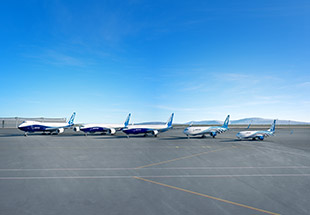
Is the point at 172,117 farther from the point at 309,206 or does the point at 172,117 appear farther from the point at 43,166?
the point at 309,206

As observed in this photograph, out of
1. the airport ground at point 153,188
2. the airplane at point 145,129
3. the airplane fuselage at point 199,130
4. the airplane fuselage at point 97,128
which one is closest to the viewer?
the airport ground at point 153,188

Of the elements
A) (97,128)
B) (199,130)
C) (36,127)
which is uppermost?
(199,130)

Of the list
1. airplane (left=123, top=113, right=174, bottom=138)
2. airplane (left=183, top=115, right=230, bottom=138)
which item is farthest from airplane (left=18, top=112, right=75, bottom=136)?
airplane (left=183, top=115, right=230, bottom=138)

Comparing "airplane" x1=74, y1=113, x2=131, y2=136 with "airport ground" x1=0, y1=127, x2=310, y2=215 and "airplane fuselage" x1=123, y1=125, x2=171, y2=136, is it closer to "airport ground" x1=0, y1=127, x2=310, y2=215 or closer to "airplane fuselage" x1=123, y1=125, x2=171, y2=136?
"airplane fuselage" x1=123, y1=125, x2=171, y2=136

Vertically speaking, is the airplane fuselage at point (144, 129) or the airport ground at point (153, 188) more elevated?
the airplane fuselage at point (144, 129)

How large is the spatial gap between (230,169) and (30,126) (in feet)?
230

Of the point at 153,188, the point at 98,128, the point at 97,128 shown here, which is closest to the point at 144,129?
the point at 98,128

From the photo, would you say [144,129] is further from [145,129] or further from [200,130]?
[200,130]

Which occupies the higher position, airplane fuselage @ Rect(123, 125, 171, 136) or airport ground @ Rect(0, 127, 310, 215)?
airplane fuselage @ Rect(123, 125, 171, 136)

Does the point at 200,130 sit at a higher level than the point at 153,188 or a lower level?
higher

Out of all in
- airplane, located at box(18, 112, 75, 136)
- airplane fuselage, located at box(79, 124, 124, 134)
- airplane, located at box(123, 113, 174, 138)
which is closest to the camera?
airplane, located at box(123, 113, 174, 138)

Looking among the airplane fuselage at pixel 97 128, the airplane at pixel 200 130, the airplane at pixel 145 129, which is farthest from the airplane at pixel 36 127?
the airplane at pixel 200 130

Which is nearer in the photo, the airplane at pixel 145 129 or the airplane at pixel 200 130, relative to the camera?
the airplane at pixel 200 130

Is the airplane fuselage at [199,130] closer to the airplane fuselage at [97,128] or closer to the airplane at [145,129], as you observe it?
the airplane at [145,129]
